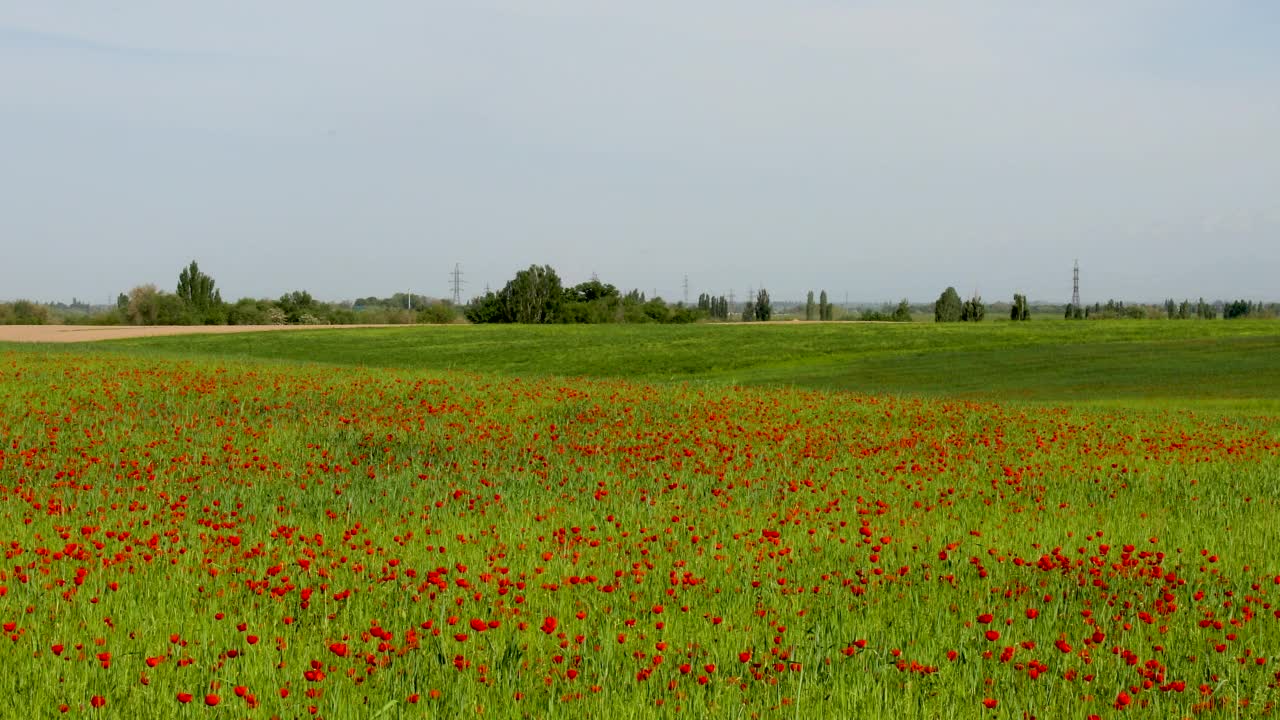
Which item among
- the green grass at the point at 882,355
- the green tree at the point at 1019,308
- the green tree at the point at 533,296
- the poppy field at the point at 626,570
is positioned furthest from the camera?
the green tree at the point at 533,296

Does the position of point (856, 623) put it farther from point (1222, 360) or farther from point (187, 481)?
point (1222, 360)

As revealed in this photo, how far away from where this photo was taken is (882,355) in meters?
54.6

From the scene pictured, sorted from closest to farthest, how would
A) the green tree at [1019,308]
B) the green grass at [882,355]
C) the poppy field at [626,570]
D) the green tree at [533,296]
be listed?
the poppy field at [626,570] → the green grass at [882,355] → the green tree at [1019,308] → the green tree at [533,296]

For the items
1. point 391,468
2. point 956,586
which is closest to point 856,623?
point 956,586

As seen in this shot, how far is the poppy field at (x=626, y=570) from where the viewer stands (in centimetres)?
596

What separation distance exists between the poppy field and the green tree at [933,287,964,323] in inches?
4730

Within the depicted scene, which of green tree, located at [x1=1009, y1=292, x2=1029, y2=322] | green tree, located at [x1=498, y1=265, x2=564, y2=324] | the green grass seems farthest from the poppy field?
green tree, located at [x1=498, y1=265, x2=564, y2=324]

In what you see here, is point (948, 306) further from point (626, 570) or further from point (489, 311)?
point (626, 570)

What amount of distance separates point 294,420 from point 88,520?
924 centimetres

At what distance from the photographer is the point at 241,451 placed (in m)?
15.5

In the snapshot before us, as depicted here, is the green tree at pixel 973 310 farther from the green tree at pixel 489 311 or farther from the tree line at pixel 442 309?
the green tree at pixel 489 311

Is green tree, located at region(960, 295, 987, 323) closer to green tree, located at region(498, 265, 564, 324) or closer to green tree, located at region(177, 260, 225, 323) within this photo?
green tree, located at region(498, 265, 564, 324)

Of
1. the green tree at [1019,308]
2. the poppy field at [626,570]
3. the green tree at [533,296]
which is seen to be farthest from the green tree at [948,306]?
the poppy field at [626,570]

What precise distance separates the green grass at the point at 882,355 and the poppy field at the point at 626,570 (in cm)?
1782
